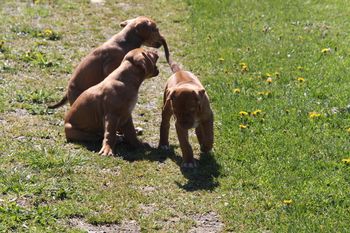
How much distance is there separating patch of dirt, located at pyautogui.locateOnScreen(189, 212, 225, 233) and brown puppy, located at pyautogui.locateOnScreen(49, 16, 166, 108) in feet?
11.8

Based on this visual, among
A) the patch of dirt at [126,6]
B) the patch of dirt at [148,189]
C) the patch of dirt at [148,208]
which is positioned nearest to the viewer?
the patch of dirt at [148,208]

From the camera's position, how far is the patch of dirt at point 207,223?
23.3 feet

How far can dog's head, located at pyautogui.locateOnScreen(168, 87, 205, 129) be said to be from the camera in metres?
8.39

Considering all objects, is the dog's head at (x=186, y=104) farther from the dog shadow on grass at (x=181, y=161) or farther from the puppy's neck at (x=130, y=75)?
the puppy's neck at (x=130, y=75)

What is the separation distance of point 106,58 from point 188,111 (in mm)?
2516

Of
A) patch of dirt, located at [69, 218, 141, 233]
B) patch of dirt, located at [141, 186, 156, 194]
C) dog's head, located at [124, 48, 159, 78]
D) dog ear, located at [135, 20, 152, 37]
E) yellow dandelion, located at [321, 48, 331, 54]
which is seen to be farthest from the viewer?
yellow dandelion, located at [321, 48, 331, 54]

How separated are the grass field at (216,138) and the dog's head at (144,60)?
92cm

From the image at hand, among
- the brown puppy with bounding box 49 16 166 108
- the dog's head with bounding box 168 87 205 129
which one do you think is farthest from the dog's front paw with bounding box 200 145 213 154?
the brown puppy with bounding box 49 16 166 108

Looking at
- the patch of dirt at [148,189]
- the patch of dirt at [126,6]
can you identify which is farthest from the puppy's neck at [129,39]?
the patch of dirt at [126,6]

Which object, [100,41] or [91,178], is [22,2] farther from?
[91,178]

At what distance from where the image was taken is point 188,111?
27.7 ft

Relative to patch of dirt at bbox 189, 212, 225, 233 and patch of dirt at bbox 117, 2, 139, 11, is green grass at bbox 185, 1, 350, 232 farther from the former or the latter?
patch of dirt at bbox 117, 2, 139, 11

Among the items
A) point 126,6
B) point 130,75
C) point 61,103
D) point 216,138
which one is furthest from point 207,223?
point 126,6

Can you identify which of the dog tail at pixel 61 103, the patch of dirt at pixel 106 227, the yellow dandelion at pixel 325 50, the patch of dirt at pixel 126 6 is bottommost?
the patch of dirt at pixel 126 6
